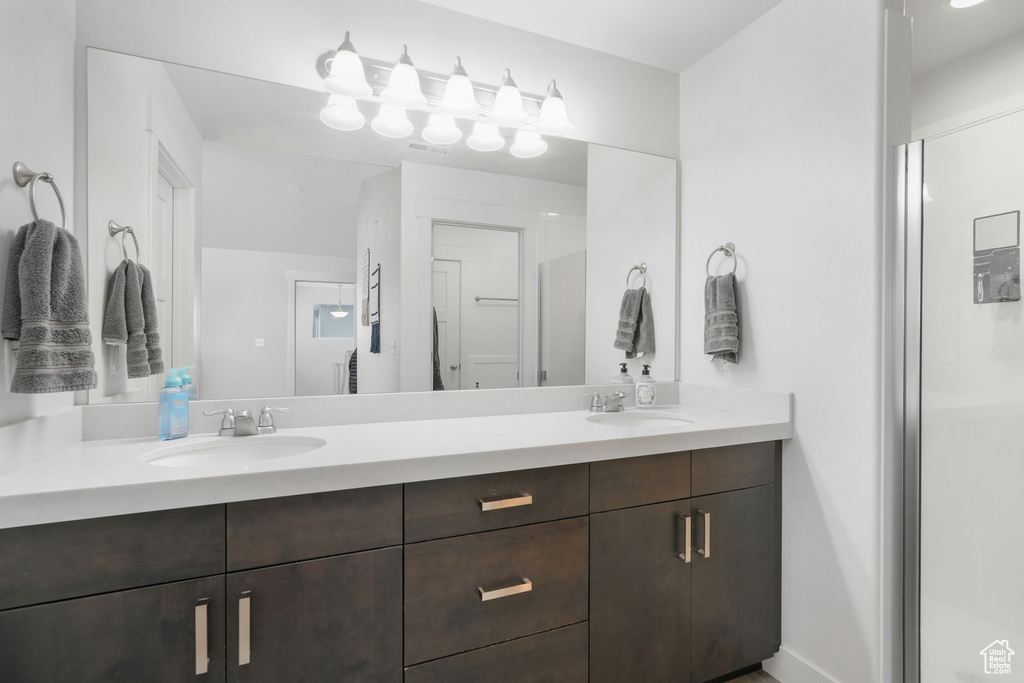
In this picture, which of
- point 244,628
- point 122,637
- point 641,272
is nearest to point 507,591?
point 244,628

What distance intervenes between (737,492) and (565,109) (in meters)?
1.56

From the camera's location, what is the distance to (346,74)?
1590 millimetres

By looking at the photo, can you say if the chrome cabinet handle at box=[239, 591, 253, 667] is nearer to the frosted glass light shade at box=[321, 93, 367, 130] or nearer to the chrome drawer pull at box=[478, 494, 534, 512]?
the chrome drawer pull at box=[478, 494, 534, 512]

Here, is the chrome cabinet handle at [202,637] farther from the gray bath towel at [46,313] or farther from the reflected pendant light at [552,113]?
the reflected pendant light at [552,113]

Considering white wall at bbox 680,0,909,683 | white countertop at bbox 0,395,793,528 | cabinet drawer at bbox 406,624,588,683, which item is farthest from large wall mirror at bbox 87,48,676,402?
cabinet drawer at bbox 406,624,588,683

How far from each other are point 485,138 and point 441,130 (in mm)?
Result: 174

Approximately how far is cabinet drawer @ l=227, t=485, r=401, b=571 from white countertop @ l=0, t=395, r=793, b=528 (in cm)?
3

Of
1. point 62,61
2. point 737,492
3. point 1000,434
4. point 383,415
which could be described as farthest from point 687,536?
point 62,61

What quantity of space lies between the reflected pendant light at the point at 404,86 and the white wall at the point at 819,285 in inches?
48.5

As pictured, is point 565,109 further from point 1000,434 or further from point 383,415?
point 1000,434

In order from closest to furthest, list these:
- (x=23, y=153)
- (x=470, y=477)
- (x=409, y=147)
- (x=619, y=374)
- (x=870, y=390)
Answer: (x=23, y=153) → (x=470, y=477) → (x=870, y=390) → (x=409, y=147) → (x=619, y=374)

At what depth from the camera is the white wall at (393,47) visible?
1442 millimetres

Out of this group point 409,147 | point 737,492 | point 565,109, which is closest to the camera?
point 737,492

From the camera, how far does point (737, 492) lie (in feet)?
5.40
